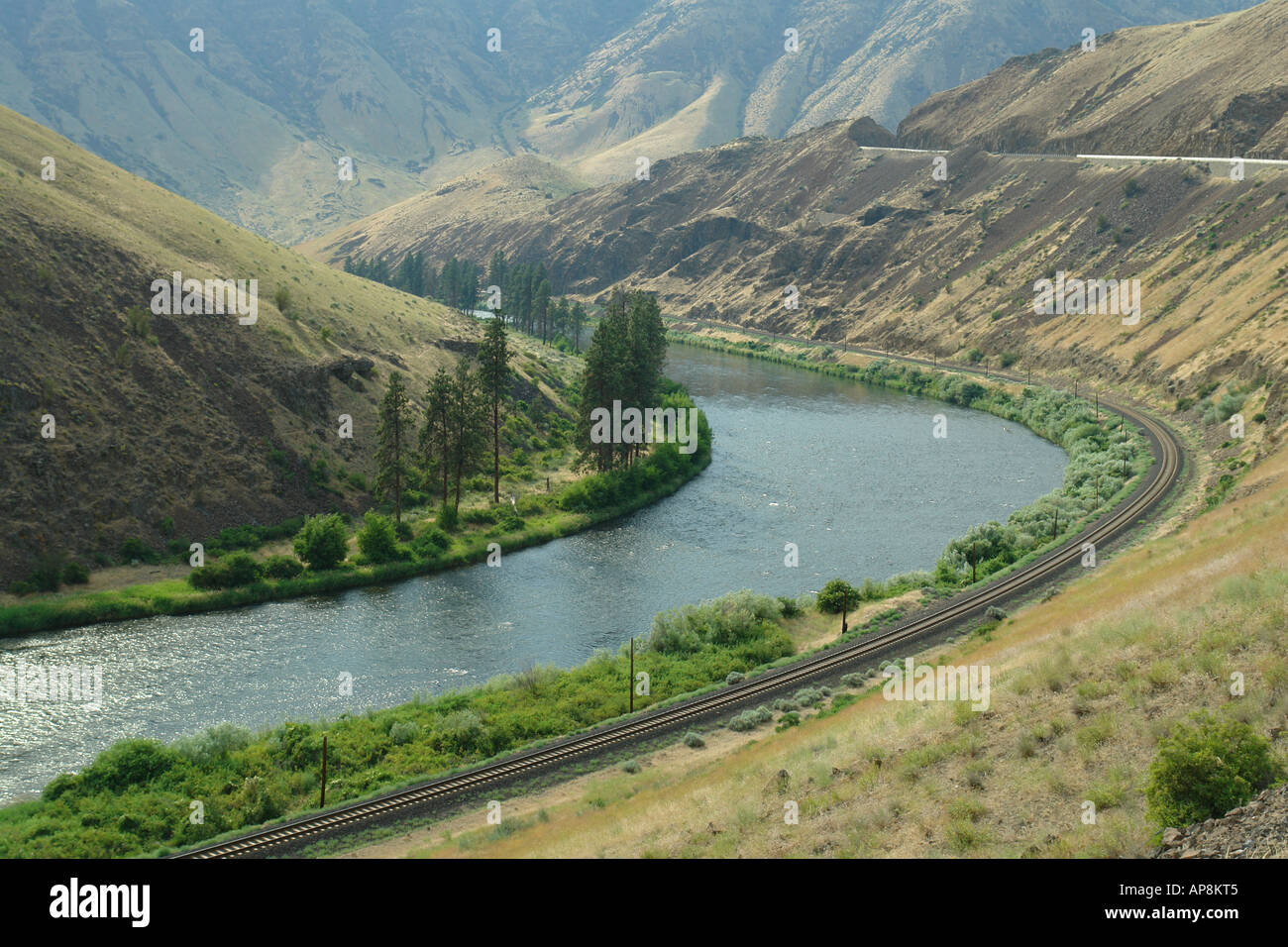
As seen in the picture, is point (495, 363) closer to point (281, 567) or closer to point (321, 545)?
point (321, 545)

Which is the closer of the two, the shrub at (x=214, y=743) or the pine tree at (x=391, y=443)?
the shrub at (x=214, y=743)

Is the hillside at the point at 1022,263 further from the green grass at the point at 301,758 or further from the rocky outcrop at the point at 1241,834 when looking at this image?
the rocky outcrop at the point at 1241,834

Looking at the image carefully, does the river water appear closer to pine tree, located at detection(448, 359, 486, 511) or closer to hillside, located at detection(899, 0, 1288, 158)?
pine tree, located at detection(448, 359, 486, 511)

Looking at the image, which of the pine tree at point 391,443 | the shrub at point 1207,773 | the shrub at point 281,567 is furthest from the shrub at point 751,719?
the pine tree at point 391,443

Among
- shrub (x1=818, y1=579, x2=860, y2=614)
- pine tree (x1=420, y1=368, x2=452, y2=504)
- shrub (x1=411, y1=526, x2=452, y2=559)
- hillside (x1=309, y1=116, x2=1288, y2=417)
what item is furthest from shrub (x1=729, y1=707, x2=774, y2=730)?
hillside (x1=309, y1=116, x2=1288, y2=417)
